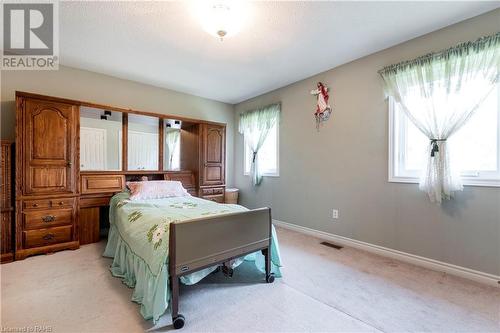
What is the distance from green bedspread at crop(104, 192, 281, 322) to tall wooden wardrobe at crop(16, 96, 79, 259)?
0.67m

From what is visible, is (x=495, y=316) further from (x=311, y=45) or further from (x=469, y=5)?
(x=311, y=45)

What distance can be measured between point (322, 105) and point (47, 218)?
12.6 feet

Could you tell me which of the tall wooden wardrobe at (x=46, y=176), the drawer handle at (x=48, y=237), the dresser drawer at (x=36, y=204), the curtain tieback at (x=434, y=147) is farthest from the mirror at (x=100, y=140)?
the curtain tieback at (x=434, y=147)

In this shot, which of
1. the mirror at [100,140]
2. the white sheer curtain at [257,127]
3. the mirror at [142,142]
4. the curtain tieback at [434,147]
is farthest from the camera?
the white sheer curtain at [257,127]

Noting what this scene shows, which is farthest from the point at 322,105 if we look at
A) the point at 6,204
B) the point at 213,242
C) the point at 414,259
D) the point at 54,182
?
the point at 6,204

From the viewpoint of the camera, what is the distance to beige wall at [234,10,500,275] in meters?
2.16

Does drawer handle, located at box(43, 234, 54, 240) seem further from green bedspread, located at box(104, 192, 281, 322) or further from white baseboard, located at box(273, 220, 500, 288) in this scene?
white baseboard, located at box(273, 220, 500, 288)

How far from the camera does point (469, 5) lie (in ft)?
6.59

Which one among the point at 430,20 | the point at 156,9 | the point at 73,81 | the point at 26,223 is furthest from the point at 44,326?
the point at 430,20

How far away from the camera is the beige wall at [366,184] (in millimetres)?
2160

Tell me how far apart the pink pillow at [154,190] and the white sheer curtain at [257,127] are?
1497 millimetres

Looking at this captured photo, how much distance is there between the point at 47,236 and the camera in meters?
2.71

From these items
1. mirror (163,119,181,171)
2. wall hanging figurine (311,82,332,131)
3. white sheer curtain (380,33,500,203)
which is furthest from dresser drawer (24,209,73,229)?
Answer: white sheer curtain (380,33,500,203)

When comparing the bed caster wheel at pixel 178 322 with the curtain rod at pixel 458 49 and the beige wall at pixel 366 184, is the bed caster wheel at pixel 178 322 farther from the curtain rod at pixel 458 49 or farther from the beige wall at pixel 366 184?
the curtain rod at pixel 458 49
